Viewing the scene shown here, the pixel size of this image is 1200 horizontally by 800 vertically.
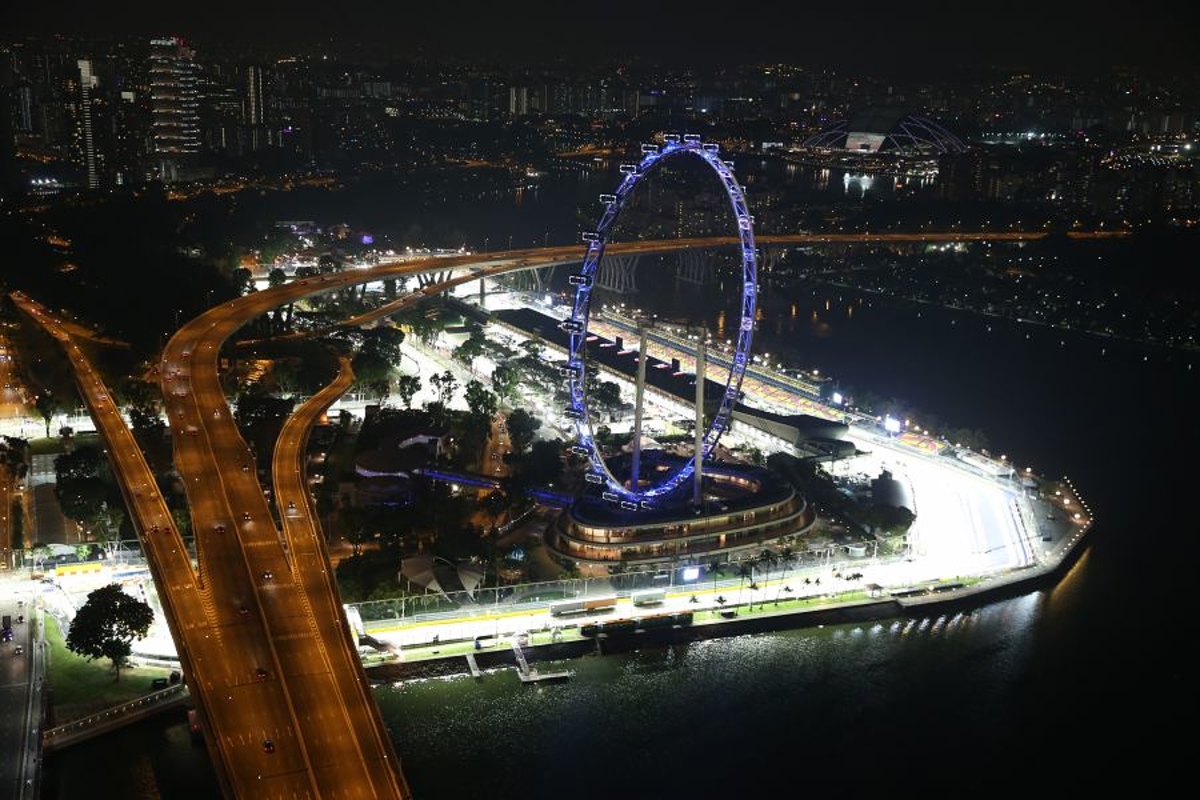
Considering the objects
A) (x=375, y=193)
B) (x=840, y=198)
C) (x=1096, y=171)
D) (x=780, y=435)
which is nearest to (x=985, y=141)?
(x=1096, y=171)

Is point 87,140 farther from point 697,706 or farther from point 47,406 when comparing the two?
point 697,706

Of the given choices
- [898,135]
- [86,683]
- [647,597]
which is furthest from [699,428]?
[898,135]

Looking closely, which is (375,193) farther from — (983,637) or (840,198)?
(983,637)

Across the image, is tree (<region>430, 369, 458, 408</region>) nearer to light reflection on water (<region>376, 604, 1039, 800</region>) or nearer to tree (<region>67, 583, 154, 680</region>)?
tree (<region>67, 583, 154, 680</region>)

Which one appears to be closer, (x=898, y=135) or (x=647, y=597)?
(x=647, y=597)

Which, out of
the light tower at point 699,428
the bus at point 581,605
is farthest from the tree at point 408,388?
the bus at point 581,605
